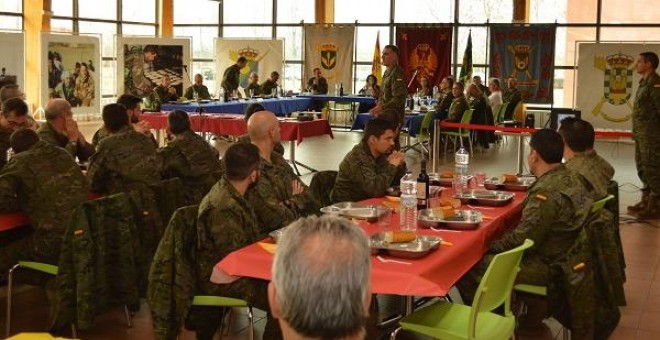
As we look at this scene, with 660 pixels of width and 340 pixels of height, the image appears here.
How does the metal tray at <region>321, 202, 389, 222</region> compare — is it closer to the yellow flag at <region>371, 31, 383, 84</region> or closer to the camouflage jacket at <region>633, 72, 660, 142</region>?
the camouflage jacket at <region>633, 72, 660, 142</region>

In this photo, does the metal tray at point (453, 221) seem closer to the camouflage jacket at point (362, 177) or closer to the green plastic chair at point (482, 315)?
the green plastic chair at point (482, 315)

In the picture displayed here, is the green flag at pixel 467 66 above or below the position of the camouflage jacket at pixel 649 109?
above

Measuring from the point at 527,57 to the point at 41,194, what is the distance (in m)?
14.4

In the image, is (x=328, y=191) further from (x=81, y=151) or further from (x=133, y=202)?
(x=81, y=151)

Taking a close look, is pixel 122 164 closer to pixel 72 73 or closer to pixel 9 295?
pixel 9 295

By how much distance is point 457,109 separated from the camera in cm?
1405

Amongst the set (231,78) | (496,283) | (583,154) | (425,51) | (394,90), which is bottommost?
(496,283)

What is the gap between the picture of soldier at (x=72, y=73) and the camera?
16.5 meters

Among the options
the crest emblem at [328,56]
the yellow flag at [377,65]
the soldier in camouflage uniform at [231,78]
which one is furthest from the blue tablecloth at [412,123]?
the crest emblem at [328,56]

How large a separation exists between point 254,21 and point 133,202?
55.1 feet

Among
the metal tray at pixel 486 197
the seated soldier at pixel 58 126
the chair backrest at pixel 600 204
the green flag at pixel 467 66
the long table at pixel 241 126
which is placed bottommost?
the metal tray at pixel 486 197

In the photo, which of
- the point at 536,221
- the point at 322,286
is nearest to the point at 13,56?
the point at 536,221

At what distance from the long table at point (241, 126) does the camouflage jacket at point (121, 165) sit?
545 cm

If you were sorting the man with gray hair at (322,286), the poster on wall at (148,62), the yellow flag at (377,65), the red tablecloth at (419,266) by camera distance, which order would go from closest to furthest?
1. the man with gray hair at (322,286)
2. the red tablecloth at (419,266)
3. the poster on wall at (148,62)
4. the yellow flag at (377,65)
